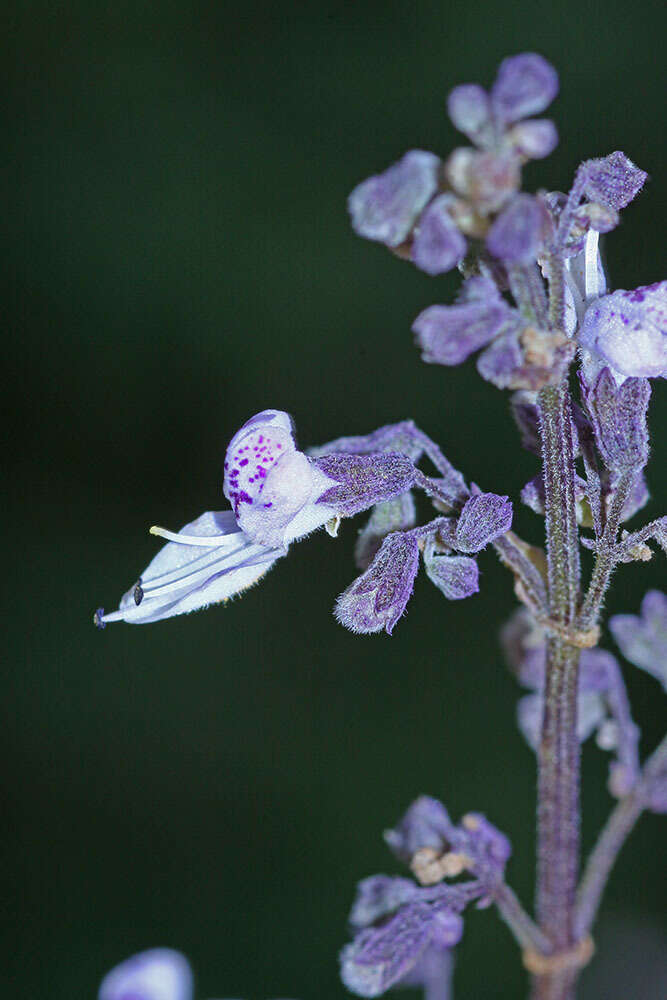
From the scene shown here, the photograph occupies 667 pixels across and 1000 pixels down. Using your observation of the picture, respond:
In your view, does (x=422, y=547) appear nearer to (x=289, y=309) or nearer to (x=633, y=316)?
(x=633, y=316)

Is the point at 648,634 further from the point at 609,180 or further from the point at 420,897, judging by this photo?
the point at 609,180

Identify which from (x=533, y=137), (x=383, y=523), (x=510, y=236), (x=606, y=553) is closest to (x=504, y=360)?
(x=510, y=236)

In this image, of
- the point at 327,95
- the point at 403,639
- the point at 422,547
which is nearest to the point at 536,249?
the point at 422,547

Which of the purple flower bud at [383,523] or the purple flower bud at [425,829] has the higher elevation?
the purple flower bud at [383,523]

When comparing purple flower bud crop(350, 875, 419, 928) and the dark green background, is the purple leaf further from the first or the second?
the dark green background

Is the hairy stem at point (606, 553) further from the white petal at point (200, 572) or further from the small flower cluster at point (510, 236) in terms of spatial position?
the white petal at point (200, 572)

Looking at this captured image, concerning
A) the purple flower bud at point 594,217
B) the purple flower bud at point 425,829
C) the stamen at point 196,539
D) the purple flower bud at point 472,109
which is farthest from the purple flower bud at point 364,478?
the purple flower bud at point 425,829
